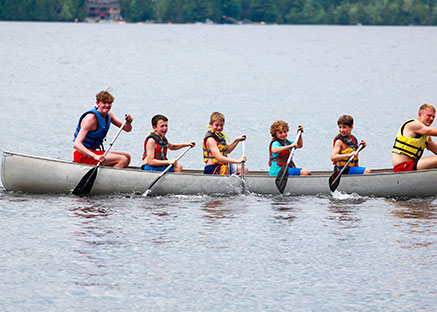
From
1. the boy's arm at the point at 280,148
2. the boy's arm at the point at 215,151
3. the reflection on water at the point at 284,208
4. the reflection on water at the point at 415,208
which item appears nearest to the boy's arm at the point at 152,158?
the boy's arm at the point at 215,151

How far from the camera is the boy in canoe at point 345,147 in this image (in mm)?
12578

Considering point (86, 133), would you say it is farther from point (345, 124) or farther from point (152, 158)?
point (345, 124)

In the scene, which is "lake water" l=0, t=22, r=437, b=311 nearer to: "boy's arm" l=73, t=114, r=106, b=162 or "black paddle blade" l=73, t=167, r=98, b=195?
"black paddle blade" l=73, t=167, r=98, b=195

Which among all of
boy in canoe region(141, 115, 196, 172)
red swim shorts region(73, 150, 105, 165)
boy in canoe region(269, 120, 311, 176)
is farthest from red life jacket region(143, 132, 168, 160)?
boy in canoe region(269, 120, 311, 176)

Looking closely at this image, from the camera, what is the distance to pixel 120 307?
7938mm

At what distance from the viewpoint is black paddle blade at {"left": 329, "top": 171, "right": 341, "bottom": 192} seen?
12648mm

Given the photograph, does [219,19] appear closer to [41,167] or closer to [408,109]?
[408,109]

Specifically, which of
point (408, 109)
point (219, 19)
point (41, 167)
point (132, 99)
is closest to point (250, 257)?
point (41, 167)

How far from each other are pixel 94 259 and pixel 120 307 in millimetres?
1601

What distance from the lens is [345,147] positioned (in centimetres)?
1277

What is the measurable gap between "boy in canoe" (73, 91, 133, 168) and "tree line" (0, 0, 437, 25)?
483ft

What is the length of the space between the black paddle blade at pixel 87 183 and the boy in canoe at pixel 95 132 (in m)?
0.19

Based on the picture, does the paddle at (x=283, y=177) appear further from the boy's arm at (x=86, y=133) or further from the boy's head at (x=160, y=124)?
the boy's arm at (x=86, y=133)

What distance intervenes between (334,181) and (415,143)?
1.25 meters
